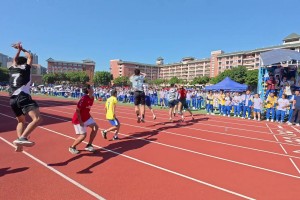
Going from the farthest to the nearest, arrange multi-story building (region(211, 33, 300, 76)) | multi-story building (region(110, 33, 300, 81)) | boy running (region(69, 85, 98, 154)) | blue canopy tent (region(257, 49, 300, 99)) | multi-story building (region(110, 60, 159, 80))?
multi-story building (region(110, 60, 159, 80))
multi-story building (region(110, 33, 300, 81))
multi-story building (region(211, 33, 300, 76))
blue canopy tent (region(257, 49, 300, 99))
boy running (region(69, 85, 98, 154))

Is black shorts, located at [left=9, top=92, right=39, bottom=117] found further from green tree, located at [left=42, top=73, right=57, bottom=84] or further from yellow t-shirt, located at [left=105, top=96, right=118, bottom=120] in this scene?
green tree, located at [left=42, top=73, right=57, bottom=84]

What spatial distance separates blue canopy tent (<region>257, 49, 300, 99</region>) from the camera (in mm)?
13359

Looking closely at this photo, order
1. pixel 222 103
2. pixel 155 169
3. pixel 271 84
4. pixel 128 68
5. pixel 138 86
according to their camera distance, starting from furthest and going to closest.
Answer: pixel 128 68, pixel 222 103, pixel 271 84, pixel 138 86, pixel 155 169

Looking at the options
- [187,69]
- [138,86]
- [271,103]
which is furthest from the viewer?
[187,69]

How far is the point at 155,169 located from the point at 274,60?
1196 cm

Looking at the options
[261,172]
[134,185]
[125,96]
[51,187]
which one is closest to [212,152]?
[261,172]

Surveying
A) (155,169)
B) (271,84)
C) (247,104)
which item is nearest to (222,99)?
(247,104)

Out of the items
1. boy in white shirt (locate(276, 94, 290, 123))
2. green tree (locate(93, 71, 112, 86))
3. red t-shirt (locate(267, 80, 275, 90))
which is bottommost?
boy in white shirt (locate(276, 94, 290, 123))

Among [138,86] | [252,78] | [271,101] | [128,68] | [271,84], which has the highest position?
[128,68]

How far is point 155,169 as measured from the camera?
4832 mm

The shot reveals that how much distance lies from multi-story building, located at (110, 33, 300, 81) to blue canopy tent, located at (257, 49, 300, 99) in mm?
89481

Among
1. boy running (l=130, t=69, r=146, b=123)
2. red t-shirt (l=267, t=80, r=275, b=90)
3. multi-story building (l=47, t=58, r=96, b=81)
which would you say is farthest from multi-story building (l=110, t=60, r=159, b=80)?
boy running (l=130, t=69, r=146, b=123)

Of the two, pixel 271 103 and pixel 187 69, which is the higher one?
pixel 187 69

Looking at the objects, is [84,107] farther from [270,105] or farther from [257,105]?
[270,105]
